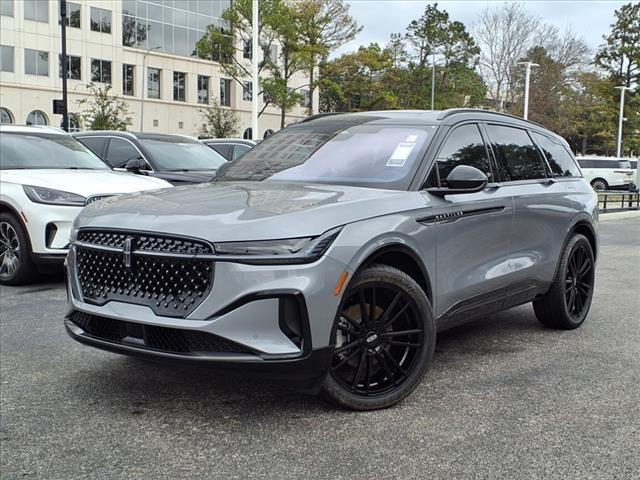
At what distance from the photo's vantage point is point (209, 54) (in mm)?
47000

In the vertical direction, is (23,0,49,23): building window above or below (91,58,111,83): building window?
above

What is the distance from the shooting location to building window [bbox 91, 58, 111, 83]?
50938mm

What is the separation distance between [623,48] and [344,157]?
72631mm

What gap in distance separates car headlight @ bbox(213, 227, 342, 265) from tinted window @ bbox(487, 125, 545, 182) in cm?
229

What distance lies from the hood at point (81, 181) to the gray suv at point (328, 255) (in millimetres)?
2797

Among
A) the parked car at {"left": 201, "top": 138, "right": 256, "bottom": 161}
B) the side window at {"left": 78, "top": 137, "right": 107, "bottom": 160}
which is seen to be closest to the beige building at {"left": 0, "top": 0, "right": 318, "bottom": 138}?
the parked car at {"left": 201, "top": 138, "right": 256, "bottom": 161}

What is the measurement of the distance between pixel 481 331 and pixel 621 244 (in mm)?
8468

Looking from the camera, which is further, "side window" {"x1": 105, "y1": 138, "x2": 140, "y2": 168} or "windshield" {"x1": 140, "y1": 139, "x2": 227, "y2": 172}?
"side window" {"x1": 105, "y1": 138, "x2": 140, "y2": 168}

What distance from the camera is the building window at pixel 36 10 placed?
47281 millimetres

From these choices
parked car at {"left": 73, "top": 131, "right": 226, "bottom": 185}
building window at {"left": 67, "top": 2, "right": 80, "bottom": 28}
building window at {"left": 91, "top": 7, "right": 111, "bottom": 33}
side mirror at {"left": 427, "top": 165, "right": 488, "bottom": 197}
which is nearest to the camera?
side mirror at {"left": 427, "top": 165, "right": 488, "bottom": 197}

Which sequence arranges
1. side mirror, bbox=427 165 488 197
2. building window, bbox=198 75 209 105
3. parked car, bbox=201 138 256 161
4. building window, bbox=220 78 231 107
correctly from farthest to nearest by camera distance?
building window, bbox=220 78 231 107, building window, bbox=198 75 209 105, parked car, bbox=201 138 256 161, side mirror, bbox=427 165 488 197

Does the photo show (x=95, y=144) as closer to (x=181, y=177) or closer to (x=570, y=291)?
(x=181, y=177)

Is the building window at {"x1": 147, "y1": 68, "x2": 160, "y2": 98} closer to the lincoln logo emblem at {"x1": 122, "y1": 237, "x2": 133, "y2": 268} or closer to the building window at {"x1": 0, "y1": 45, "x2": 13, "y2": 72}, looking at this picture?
the building window at {"x1": 0, "y1": 45, "x2": 13, "y2": 72}

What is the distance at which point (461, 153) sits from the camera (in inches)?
188
